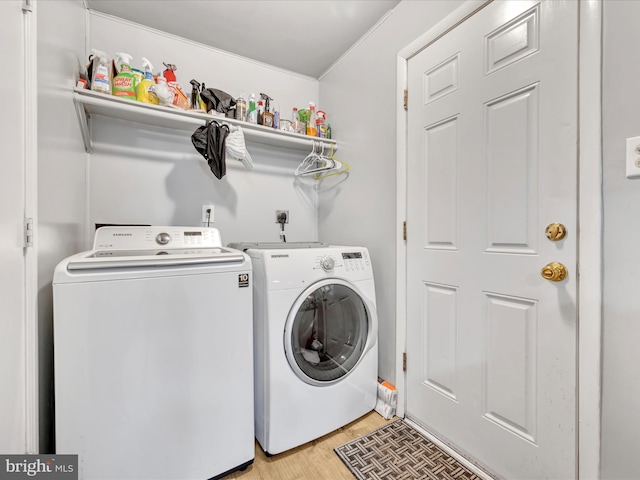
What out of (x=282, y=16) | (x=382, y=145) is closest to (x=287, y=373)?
(x=382, y=145)

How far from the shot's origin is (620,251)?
2.86ft

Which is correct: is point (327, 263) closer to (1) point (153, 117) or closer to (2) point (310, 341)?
(2) point (310, 341)

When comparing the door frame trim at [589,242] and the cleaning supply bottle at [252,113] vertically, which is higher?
the cleaning supply bottle at [252,113]

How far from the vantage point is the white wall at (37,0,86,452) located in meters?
0.92

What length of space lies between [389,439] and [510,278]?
103 centimetres

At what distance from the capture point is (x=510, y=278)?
3.77 ft

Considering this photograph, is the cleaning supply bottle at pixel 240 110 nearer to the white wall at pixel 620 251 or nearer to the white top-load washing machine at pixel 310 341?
the white top-load washing machine at pixel 310 341

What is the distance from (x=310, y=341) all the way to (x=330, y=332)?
129 millimetres

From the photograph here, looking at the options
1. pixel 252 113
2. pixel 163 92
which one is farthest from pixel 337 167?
pixel 163 92

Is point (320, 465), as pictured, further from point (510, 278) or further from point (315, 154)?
point (315, 154)

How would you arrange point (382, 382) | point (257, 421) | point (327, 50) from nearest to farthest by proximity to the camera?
point (257, 421) < point (382, 382) < point (327, 50)

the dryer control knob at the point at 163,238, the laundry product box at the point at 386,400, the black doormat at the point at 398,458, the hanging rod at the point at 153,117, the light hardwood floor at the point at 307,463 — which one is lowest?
the light hardwood floor at the point at 307,463

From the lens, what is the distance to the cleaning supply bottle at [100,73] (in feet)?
4.89

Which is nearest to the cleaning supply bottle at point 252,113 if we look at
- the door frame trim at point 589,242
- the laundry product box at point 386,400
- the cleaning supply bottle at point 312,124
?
the cleaning supply bottle at point 312,124
